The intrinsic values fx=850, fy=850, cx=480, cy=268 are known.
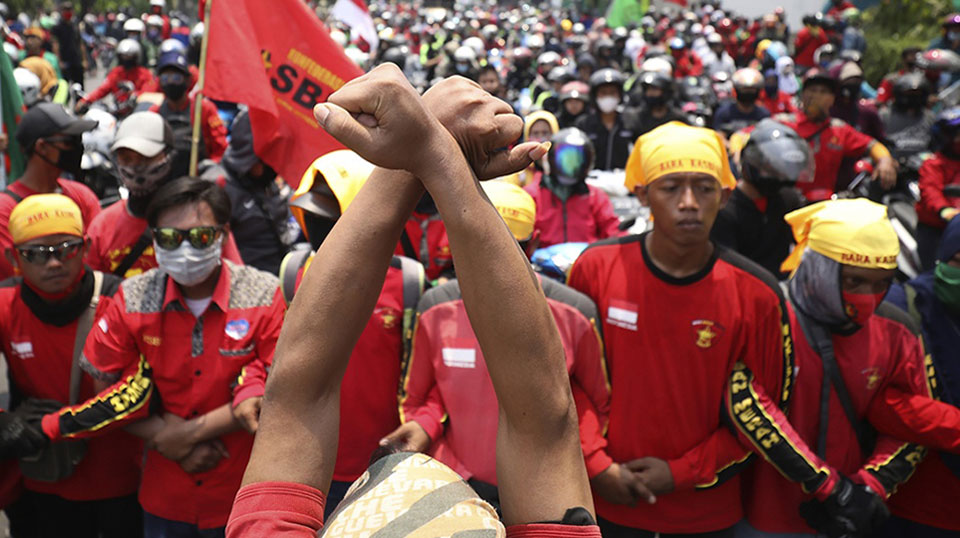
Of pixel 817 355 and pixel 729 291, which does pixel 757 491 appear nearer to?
pixel 817 355

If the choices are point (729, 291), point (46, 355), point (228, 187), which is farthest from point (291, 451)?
point (228, 187)

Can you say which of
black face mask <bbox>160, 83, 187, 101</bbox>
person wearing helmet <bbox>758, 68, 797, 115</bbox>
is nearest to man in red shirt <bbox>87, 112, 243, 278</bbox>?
black face mask <bbox>160, 83, 187, 101</bbox>

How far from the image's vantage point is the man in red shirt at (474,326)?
1.37 metres

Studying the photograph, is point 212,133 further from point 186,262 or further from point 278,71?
point 186,262

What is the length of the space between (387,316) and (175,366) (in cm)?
86

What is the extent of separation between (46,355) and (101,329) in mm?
478

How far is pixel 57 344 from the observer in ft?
12.1

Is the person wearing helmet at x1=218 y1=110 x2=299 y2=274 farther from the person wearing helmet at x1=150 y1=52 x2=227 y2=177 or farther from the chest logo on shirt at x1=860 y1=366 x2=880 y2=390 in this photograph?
the chest logo on shirt at x1=860 y1=366 x2=880 y2=390

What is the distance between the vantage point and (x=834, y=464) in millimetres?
3309

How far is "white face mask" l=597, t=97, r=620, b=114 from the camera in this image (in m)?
9.62

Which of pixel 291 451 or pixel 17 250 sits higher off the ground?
pixel 291 451

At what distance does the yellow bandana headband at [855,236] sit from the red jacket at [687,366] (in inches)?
10.3

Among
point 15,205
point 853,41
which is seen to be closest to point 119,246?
point 15,205

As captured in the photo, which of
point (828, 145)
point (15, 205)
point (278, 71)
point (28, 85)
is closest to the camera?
point (15, 205)
